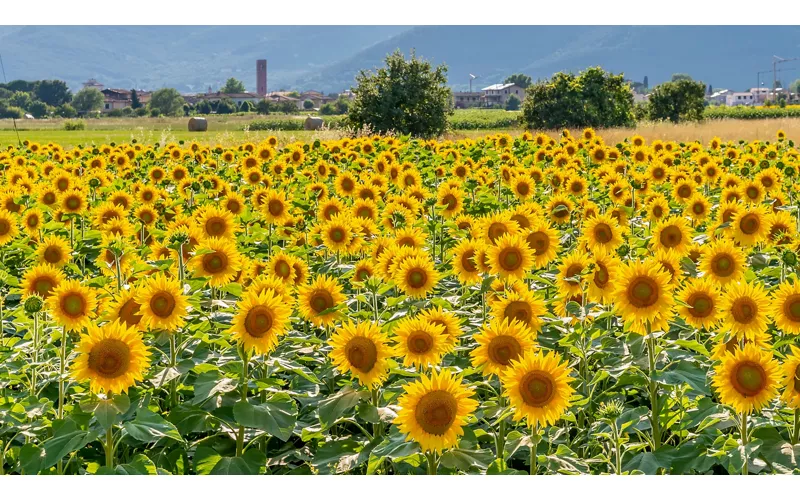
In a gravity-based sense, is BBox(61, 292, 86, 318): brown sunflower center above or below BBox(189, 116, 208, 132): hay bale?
below

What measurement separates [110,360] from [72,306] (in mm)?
701

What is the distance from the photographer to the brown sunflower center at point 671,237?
545 cm

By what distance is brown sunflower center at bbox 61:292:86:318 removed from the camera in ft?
13.4

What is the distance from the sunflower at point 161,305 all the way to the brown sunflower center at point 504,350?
1.40 meters

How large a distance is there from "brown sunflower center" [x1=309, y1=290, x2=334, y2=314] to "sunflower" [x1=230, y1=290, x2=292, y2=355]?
54cm

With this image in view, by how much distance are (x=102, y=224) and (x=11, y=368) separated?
2.70 m

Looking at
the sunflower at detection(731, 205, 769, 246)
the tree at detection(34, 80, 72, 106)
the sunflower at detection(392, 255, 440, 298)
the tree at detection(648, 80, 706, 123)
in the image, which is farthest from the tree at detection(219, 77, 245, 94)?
the sunflower at detection(392, 255, 440, 298)

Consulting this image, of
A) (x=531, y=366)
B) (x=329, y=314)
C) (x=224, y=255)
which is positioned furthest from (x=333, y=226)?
(x=531, y=366)

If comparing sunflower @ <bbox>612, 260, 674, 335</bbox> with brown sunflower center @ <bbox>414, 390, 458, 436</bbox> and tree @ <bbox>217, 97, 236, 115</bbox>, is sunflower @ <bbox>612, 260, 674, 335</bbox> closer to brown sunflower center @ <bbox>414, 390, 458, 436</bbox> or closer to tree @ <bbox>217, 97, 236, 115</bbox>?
brown sunflower center @ <bbox>414, 390, 458, 436</bbox>

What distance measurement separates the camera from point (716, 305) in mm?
4102

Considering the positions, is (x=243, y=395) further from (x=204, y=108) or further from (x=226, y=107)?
(x=204, y=108)

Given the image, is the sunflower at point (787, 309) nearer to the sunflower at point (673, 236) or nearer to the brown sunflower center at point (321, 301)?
the sunflower at point (673, 236)

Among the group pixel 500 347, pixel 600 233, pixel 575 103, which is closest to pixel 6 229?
pixel 600 233

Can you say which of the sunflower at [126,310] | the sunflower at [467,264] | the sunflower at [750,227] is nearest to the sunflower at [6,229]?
the sunflower at [126,310]
